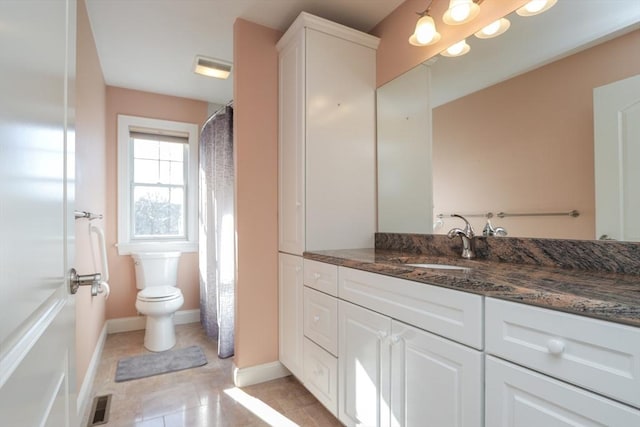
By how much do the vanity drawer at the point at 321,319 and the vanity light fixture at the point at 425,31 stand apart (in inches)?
57.6

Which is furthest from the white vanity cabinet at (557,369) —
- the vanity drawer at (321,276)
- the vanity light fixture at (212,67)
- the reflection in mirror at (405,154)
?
the vanity light fixture at (212,67)

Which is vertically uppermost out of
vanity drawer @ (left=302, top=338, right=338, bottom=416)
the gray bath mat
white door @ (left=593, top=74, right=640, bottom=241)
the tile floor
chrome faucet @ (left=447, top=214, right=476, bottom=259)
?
white door @ (left=593, top=74, right=640, bottom=241)

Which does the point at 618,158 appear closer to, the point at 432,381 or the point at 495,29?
the point at 495,29

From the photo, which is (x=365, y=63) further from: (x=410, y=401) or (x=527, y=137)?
(x=410, y=401)

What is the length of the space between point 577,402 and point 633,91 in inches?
42.4

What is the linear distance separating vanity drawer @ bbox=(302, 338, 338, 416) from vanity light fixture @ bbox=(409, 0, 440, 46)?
5.75ft

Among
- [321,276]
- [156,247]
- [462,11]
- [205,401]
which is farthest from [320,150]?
[156,247]

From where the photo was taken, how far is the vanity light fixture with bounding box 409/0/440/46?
5.47ft

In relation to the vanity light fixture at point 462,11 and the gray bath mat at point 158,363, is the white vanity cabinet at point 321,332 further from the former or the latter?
the vanity light fixture at point 462,11

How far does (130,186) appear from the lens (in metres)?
3.18

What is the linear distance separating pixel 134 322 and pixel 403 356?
2937mm

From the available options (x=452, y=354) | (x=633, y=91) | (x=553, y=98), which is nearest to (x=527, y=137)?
(x=553, y=98)

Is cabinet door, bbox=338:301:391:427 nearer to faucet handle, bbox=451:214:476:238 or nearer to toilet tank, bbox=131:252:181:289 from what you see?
faucet handle, bbox=451:214:476:238

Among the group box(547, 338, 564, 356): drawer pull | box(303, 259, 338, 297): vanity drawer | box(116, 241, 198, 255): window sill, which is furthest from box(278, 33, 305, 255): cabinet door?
box(116, 241, 198, 255): window sill
